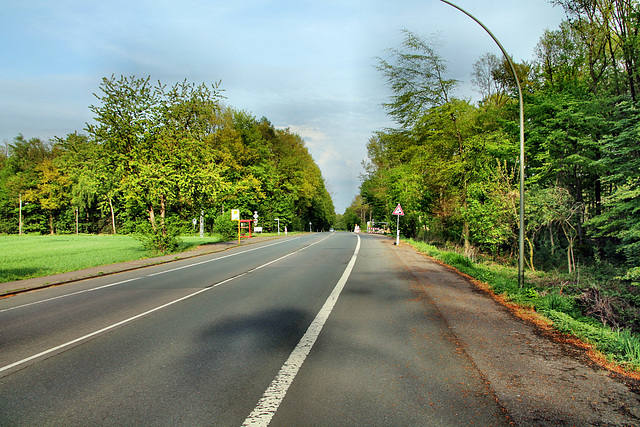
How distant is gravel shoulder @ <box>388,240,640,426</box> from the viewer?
10.9ft

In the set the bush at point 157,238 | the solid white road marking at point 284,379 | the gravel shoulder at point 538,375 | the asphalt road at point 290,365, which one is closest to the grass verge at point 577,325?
the gravel shoulder at point 538,375

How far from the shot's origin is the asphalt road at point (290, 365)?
336 cm

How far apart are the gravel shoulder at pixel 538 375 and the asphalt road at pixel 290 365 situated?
0.02 meters

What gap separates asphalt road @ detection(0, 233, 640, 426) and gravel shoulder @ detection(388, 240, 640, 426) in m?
0.02

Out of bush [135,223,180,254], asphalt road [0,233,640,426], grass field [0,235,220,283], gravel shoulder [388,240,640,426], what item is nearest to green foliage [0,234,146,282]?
grass field [0,235,220,283]

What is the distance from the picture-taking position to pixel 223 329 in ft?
19.7

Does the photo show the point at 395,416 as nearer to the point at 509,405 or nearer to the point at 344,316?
the point at 509,405

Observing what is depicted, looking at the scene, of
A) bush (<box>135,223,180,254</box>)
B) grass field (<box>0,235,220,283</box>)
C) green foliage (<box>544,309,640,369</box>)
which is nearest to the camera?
green foliage (<box>544,309,640,369</box>)

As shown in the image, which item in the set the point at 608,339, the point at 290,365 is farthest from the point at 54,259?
the point at 608,339

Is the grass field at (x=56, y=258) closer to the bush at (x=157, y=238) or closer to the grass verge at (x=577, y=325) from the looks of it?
the bush at (x=157, y=238)

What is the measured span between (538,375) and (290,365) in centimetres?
294

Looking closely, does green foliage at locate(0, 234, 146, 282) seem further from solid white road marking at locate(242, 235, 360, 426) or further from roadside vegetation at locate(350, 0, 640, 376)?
roadside vegetation at locate(350, 0, 640, 376)

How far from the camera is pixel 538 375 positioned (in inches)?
165

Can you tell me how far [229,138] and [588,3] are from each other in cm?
3751
